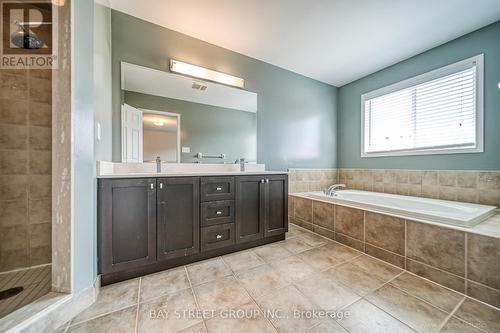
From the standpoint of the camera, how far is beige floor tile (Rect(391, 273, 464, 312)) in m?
1.13

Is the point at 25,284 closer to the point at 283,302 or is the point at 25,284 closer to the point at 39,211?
the point at 39,211

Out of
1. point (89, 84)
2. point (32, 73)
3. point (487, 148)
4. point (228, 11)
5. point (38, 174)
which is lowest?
point (38, 174)

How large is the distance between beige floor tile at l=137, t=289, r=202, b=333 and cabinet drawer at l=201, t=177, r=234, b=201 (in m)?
0.73

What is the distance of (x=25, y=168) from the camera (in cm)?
139

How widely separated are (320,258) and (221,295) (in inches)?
39.5

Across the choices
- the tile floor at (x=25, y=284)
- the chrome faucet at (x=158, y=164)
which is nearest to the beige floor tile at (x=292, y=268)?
the chrome faucet at (x=158, y=164)

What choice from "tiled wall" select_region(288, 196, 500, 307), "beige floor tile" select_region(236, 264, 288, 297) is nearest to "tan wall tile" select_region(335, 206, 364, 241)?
"tiled wall" select_region(288, 196, 500, 307)

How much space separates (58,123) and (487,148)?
3.74 m

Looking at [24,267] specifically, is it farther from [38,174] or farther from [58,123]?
[58,123]

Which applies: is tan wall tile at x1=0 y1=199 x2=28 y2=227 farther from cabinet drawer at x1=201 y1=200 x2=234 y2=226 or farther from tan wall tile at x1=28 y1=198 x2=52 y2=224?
cabinet drawer at x1=201 y1=200 x2=234 y2=226

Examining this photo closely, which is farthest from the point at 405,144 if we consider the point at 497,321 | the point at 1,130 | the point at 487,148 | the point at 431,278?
the point at 1,130

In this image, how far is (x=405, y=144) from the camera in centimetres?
257

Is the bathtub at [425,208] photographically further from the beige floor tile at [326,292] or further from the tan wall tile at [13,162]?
the tan wall tile at [13,162]

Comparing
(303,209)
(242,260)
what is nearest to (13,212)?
(242,260)
